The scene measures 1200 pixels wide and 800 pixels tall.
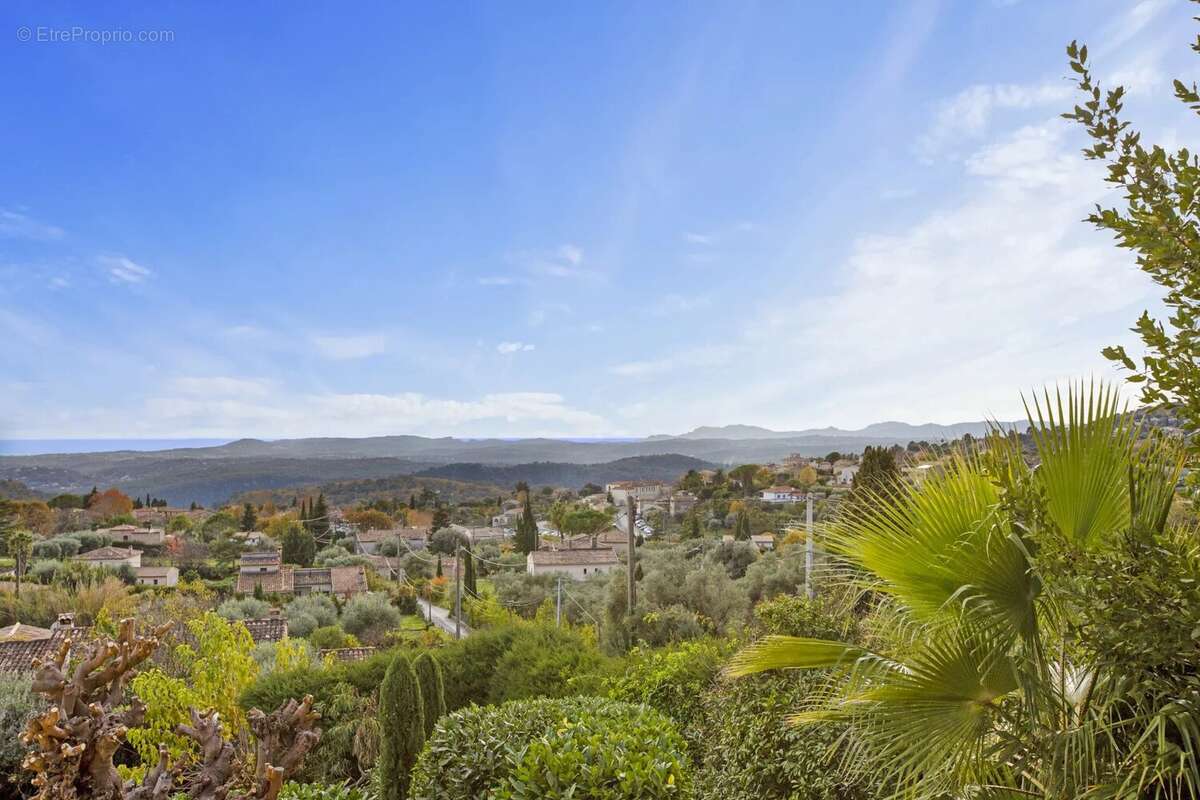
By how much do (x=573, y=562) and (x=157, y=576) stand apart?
12.6 metres

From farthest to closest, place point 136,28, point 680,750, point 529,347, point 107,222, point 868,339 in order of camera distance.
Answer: point 529,347, point 107,222, point 868,339, point 136,28, point 680,750

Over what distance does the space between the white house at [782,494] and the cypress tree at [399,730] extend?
51.0ft

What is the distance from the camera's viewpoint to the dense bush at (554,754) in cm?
284

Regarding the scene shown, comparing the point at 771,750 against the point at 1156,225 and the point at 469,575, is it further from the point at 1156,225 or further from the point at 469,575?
the point at 469,575

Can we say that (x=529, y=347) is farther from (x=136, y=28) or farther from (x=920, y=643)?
(x=920, y=643)

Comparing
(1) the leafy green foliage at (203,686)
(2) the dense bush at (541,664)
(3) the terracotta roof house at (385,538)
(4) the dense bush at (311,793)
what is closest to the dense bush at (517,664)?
(2) the dense bush at (541,664)

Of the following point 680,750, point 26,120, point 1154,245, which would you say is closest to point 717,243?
point 680,750

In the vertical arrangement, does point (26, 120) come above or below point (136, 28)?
above

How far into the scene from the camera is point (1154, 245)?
163 centimetres

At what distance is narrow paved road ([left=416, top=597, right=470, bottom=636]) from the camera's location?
19.2 m

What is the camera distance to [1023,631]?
6.81ft

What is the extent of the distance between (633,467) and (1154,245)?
102 feet

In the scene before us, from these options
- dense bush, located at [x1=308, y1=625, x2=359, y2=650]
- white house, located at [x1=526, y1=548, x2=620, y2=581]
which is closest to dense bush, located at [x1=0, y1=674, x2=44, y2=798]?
dense bush, located at [x1=308, y1=625, x2=359, y2=650]

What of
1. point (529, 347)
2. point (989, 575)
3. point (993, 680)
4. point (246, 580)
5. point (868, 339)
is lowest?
point (246, 580)
